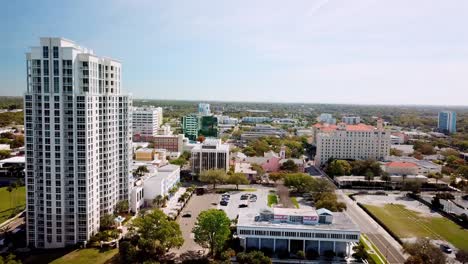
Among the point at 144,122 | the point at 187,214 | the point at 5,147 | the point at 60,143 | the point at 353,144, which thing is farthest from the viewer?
the point at 144,122

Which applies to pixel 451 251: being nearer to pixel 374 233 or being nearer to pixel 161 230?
pixel 374 233

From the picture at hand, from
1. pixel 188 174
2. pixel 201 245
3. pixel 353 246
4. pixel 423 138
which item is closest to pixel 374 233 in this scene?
pixel 353 246

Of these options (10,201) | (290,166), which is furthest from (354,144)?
(10,201)

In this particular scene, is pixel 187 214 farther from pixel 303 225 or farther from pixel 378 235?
pixel 378 235

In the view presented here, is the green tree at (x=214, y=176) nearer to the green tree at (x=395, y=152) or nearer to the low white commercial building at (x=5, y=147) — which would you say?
the low white commercial building at (x=5, y=147)

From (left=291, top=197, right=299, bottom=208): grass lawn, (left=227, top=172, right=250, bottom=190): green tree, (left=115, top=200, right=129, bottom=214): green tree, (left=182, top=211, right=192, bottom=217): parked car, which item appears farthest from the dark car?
(left=115, top=200, right=129, bottom=214): green tree
